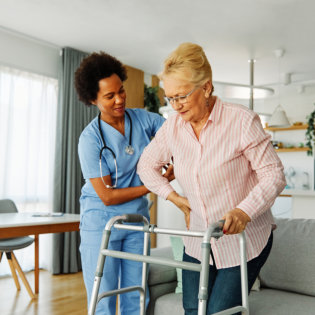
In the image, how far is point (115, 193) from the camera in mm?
1858

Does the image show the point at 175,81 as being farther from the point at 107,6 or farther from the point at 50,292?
the point at 50,292

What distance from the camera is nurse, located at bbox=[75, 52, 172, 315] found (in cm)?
188

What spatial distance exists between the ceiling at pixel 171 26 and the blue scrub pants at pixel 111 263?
2.54 metres

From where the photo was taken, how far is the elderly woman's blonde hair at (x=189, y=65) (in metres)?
1.39

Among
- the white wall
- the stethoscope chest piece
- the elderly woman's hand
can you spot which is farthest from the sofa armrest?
the white wall

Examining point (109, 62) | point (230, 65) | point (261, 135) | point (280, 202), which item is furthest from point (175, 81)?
point (280, 202)

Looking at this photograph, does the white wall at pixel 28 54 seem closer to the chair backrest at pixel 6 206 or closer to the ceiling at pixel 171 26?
the ceiling at pixel 171 26

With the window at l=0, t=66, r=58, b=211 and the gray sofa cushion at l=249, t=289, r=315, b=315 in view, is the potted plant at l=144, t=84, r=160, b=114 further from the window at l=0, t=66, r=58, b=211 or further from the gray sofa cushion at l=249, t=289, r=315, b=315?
the gray sofa cushion at l=249, t=289, r=315, b=315

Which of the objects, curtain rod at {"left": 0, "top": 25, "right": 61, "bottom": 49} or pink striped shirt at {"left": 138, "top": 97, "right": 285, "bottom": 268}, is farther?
curtain rod at {"left": 0, "top": 25, "right": 61, "bottom": 49}

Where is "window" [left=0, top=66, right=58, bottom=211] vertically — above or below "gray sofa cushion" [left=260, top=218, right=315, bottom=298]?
above

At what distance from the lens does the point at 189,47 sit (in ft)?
4.62

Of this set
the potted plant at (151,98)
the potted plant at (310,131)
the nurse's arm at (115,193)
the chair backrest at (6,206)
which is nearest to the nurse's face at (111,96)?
the nurse's arm at (115,193)

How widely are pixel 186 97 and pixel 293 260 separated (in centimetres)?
132

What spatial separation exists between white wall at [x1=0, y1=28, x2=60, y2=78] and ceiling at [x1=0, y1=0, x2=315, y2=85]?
6.5 inches
